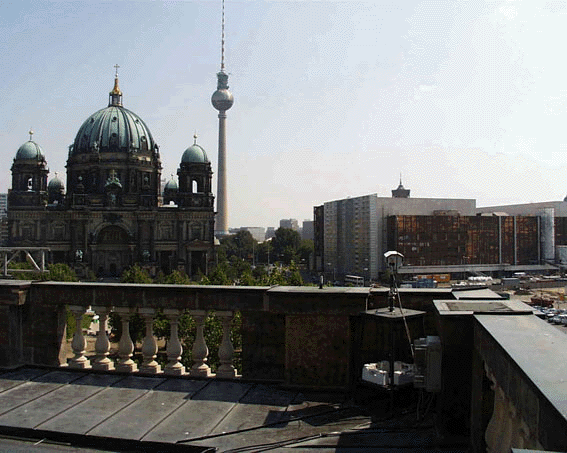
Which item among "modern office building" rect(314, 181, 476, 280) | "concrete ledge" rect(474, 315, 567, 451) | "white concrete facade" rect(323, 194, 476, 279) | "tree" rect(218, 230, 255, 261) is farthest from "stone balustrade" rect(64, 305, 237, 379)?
"tree" rect(218, 230, 255, 261)

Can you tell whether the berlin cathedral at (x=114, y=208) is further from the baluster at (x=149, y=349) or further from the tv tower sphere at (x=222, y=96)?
A: the tv tower sphere at (x=222, y=96)

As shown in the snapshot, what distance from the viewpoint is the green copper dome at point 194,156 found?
81.8 meters

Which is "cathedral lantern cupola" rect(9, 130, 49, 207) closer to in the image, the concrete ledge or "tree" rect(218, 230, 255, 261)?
"tree" rect(218, 230, 255, 261)

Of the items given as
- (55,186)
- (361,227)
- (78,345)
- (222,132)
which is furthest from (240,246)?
(78,345)

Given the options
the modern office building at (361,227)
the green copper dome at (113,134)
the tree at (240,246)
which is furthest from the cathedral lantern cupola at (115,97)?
the tree at (240,246)

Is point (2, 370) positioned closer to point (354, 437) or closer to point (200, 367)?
point (200, 367)

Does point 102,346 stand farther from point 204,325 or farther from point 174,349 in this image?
point 204,325

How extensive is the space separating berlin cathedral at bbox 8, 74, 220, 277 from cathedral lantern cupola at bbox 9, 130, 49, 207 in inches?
5.0

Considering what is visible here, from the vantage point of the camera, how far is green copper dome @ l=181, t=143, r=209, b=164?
8181 cm

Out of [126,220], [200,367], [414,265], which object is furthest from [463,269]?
[200,367]

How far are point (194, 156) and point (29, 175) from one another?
23082 mm

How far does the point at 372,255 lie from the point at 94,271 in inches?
1683

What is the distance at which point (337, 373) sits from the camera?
5.28 meters

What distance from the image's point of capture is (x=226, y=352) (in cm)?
575
